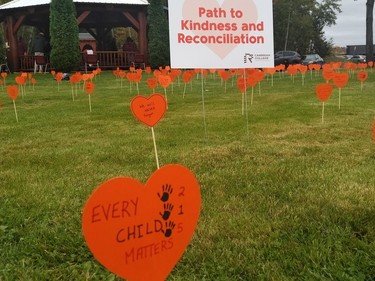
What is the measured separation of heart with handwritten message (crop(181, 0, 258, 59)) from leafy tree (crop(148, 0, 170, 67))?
17.0 meters

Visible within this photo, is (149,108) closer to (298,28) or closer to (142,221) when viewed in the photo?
(142,221)

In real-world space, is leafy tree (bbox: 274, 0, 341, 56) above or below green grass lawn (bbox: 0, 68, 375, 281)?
above

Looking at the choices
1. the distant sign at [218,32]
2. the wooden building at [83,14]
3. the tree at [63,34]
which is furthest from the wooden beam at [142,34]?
the distant sign at [218,32]

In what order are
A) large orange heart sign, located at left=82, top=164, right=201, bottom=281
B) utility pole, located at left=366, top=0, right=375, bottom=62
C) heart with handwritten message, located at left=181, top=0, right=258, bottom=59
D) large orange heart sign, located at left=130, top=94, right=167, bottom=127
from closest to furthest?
large orange heart sign, located at left=82, top=164, right=201, bottom=281 → large orange heart sign, located at left=130, top=94, right=167, bottom=127 → heart with handwritten message, located at left=181, top=0, right=258, bottom=59 → utility pole, located at left=366, top=0, right=375, bottom=62

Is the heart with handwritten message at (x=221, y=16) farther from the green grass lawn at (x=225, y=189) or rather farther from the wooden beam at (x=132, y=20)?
the wooden beam at (x=132, y=20)

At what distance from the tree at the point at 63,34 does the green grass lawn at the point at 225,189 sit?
12.9m

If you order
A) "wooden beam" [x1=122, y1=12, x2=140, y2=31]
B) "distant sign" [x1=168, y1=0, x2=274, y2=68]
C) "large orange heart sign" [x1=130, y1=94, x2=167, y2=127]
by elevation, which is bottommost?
"large orange heart sign" [x1=130, y1=94, x2=167, y2=127]

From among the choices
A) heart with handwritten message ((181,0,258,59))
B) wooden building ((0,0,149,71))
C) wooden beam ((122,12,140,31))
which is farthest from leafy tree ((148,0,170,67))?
heart with handwritten message ((181,0,258,59))

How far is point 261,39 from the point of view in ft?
14.8

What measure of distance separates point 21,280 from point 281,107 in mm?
6627

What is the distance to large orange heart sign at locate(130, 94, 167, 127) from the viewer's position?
254cm

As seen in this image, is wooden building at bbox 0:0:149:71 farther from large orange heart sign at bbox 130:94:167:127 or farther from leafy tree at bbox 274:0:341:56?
leafy tree at bbox 274:0:341:56

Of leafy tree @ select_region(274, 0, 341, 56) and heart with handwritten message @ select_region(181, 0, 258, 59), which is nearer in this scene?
heart with handwritten message @ select_region(181, 0, 258, 59)

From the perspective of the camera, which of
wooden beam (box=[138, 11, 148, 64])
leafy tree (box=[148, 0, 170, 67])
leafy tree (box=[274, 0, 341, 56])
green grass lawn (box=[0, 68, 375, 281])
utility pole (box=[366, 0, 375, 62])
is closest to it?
green grass lawn (box=[0, 68, 375, 281])
